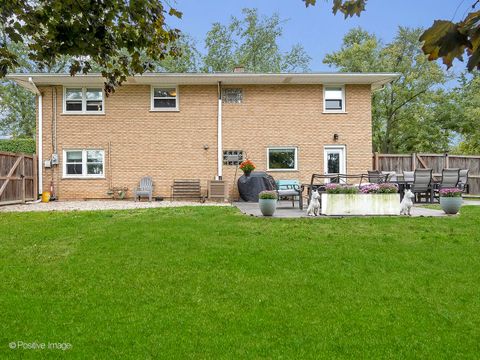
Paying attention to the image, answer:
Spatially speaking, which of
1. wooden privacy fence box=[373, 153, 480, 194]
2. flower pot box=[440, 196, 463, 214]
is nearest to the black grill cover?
wooden privacy fence box=[373, 153, 480, 194]

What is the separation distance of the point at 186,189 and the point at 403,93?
20.5m

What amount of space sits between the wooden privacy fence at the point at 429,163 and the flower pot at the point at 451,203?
8.24 metres

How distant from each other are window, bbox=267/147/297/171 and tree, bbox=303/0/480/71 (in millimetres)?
17066

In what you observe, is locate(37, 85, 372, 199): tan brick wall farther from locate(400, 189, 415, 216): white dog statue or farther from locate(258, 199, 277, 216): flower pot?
locate(258, 199, 277, 216): flower pot

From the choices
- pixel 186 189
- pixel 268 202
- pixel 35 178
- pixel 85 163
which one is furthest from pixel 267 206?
pixel 35 178

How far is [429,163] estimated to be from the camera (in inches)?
782

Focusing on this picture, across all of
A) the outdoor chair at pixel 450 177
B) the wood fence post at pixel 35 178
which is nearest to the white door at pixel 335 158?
the outdoor chair at pixel 450 177

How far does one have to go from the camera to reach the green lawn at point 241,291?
3.67m

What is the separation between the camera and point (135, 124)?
1852 cm

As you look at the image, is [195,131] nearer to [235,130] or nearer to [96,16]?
[235,130]

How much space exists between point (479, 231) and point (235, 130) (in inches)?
456

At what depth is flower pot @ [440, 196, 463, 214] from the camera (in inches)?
430

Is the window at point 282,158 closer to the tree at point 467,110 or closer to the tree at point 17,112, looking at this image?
the tree at point 467,110

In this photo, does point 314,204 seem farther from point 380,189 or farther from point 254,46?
point 254,46
